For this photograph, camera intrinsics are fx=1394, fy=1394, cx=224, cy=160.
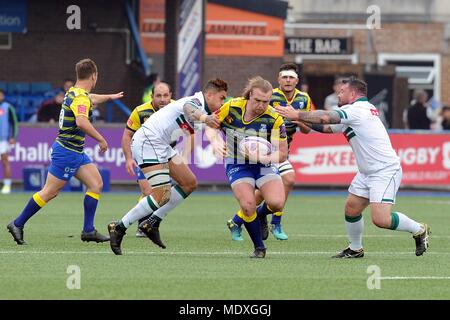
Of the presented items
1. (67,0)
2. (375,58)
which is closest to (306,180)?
(67,0)

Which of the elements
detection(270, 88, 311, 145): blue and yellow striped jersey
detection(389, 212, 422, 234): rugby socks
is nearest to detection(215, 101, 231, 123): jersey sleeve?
detection(389, 212, 422, 234): rugby socks

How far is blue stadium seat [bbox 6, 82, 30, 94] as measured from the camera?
112ft

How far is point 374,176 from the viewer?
1430 cm

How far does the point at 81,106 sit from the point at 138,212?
1.66 meters

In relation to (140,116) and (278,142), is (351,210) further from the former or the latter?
(140,116)

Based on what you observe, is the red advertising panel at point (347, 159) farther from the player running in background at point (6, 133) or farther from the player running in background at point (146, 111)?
the player running in background at point (146, 111)

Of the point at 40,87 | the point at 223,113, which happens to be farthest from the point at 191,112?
the point at 40,87

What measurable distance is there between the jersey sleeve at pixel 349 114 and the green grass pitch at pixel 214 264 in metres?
1.42

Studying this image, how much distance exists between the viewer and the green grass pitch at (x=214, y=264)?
1125 cm

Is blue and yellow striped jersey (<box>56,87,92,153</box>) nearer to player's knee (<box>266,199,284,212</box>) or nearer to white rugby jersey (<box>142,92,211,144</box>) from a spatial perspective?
white rugby jersey (<box>142,92,211,144</box>)

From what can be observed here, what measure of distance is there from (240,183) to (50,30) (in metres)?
20.6

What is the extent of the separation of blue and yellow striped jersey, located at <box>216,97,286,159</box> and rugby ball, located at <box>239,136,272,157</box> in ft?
0.14

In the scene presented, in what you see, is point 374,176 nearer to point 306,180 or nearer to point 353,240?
point 353,240

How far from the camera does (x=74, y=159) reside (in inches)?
628
